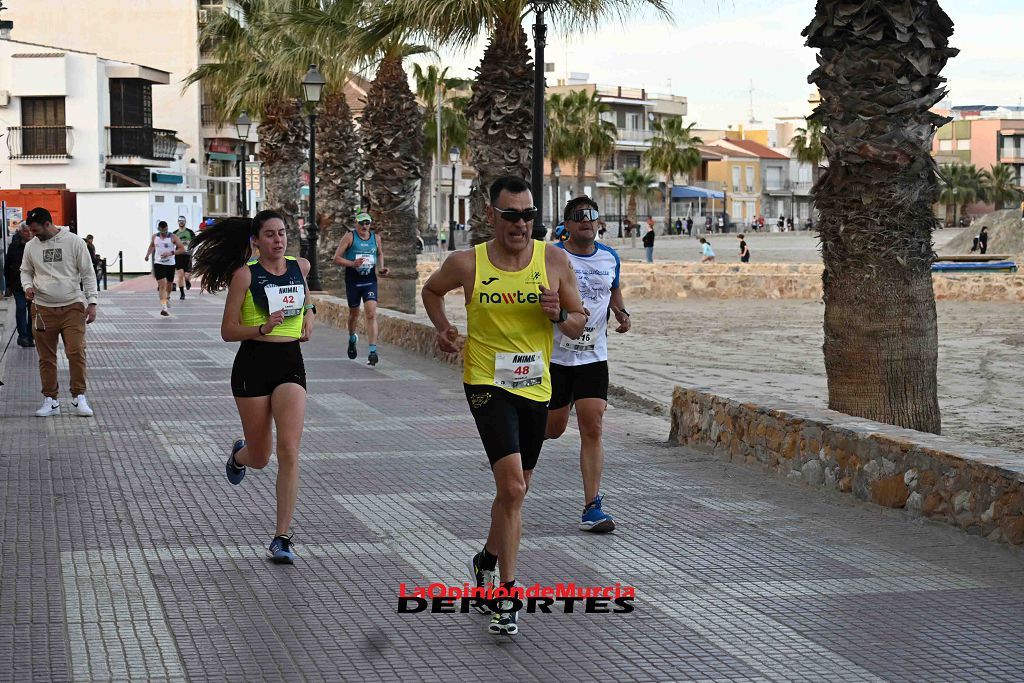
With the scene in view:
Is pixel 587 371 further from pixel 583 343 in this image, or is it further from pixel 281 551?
pixel 281 551

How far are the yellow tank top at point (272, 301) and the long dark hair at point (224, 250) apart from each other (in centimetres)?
39

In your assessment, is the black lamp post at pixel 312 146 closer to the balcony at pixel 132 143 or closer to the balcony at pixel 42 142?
the balcony at pixel 42 142

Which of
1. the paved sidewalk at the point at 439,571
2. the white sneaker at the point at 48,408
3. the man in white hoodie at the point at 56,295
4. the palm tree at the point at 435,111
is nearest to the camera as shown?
the paved sidewalk at the point at 439,571

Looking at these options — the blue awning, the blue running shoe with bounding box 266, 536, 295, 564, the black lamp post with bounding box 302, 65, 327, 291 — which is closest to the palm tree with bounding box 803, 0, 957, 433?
the blue running shoe with bounding box 266, 536, 295, 564

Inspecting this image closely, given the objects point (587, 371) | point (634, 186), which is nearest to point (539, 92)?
point (587, 371)

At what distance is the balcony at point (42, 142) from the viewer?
54.9 meters

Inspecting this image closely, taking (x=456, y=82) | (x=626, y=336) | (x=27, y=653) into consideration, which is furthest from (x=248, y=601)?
(x=456, y=82)

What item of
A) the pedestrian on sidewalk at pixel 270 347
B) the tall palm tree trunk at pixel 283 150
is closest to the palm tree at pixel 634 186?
the tall palm tree trunk at pixel 283 150

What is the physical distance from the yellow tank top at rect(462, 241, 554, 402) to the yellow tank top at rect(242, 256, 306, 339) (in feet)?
5.52

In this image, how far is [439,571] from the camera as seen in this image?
6.49 metres

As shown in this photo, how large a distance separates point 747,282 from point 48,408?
962 inches

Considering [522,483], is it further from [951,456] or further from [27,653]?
[951,456]

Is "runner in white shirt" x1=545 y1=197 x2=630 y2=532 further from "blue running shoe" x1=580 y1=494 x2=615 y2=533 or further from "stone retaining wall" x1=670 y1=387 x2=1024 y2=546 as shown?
"stone retaining wall" x1=670 y1=387 x2=1024 y2=546

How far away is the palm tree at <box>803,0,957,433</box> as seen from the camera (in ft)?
29.7
